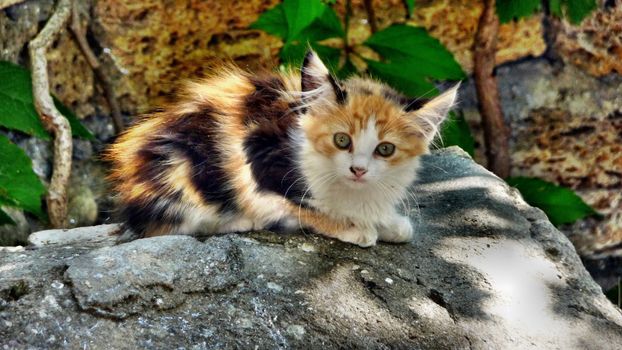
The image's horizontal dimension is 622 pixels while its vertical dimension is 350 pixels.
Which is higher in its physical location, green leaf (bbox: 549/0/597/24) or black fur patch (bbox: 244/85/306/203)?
green leaf (bbox: 549/0/597/24)

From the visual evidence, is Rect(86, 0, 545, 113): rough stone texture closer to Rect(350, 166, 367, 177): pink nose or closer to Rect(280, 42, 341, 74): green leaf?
Rect(280, 42, 341, 74): green leaf

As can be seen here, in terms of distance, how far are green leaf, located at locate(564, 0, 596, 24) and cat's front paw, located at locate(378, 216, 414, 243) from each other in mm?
1748

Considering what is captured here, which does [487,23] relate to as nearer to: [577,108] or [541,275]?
[577,108]

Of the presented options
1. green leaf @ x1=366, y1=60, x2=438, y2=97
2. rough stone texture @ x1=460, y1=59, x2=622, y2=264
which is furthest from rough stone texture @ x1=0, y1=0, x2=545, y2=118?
green leaf @ x1=366, y1=60, x2=438, y2=97

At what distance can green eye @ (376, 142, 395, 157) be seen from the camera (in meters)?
2.43

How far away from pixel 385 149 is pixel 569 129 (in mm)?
2029

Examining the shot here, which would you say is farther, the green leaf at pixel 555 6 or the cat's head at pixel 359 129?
the green leaf at pixel 555 6

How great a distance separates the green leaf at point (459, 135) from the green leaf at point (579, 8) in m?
0.73

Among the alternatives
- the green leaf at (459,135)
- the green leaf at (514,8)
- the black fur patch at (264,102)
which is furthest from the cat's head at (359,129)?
the green leaf at (514,8)

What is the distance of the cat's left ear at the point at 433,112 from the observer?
97.0 inches

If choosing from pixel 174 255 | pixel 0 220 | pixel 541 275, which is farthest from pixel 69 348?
pixel 541 275

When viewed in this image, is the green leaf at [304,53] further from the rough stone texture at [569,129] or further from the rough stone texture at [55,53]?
the rough stone texture at [55,53]

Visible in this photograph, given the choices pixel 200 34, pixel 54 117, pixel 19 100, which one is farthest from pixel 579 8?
pixel 19 100

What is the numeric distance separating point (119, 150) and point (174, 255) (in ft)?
1.93
